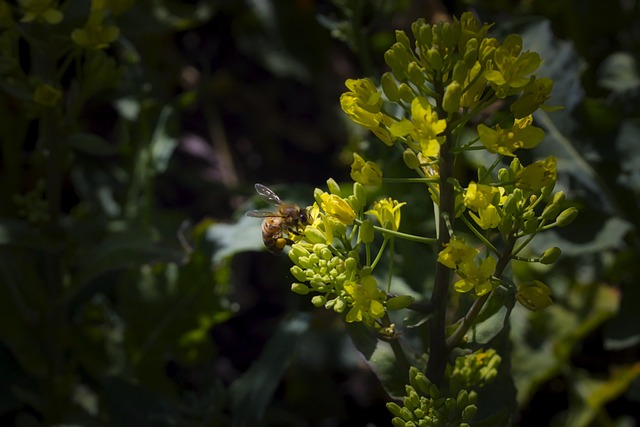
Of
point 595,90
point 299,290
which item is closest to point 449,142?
point 299,290

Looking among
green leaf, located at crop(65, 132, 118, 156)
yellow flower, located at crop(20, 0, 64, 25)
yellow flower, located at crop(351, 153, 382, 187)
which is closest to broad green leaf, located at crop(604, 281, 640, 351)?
yellow flower, located at crop(351, 153, 382, 187)

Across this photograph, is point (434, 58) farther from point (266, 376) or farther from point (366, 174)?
point (266, 376)

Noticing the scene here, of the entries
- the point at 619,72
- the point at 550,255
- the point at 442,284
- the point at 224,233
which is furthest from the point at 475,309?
the point at 619,72

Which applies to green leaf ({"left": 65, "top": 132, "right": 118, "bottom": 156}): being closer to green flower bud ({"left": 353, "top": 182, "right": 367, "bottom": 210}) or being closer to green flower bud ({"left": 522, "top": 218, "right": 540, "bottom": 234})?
green flower bud ({"left": 353, "top": 182, "right": 367, "bottom": 210})

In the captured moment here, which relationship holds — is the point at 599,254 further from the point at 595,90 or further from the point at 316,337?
the point at 316,337

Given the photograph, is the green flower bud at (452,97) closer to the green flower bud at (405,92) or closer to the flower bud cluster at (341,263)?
the green flower bud at (405,92)

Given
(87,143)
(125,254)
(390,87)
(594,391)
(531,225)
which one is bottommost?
(594,391)
